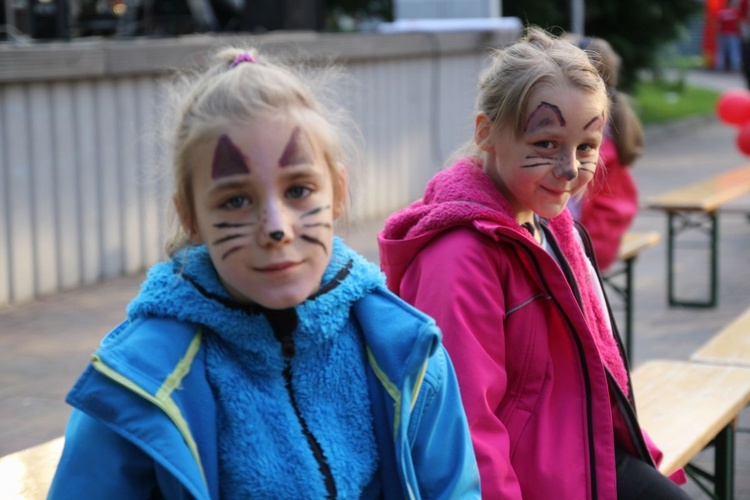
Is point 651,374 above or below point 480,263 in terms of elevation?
below

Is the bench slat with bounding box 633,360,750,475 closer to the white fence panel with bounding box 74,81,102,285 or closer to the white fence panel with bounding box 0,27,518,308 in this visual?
the white fence panel with bounding box 0,27,518,308

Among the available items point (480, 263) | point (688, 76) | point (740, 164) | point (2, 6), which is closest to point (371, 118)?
point (2, 6)

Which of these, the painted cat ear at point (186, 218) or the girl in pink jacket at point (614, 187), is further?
the girl in pink jacket at point (614, 187)

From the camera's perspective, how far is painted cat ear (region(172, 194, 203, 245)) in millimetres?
1855

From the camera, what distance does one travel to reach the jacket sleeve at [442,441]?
6.28 feet

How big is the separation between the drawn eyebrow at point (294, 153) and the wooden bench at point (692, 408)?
173cm

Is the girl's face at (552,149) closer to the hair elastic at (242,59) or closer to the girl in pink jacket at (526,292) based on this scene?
the girl in pink jacket at (526,292)

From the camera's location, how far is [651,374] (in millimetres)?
4043

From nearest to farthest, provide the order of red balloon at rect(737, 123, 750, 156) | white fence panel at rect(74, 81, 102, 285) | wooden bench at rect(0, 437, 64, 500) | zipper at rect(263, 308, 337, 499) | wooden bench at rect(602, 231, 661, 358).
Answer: zipper at rect(263, 308, 337, 499) < wooden bench at rect(0, 437, 64, 500) < wooden bench at rect(602, 231, 661, 358) < white fence panel at rect(74, 81, 102, 285) < red balloon at rect(737, 123, 750, 156)

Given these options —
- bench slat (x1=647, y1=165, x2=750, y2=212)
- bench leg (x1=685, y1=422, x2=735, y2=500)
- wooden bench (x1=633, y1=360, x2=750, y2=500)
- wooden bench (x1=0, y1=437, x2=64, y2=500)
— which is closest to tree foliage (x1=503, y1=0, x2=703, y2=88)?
bench slat (x1=647, y1=165, x2=750, y2=212)

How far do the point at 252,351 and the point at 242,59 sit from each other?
475 millimetres

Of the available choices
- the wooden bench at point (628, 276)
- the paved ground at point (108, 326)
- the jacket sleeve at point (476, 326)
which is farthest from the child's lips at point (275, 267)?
the wooden bench at point (628, 276)

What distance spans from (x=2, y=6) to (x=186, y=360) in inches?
362

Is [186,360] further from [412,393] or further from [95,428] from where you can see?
[412,393]
